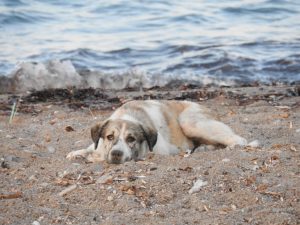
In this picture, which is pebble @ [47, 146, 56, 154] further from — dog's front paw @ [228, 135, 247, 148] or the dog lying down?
dog's front paw @ [228, 135, 247, 148]

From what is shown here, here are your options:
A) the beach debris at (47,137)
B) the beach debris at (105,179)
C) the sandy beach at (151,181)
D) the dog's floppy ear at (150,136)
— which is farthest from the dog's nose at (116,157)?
the beach debris at (47,137)

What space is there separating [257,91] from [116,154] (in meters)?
5.44

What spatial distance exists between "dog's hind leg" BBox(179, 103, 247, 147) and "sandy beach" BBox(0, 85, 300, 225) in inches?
13.1

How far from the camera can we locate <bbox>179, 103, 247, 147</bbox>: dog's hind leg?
26.4 feet

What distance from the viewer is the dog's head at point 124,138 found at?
733 cm

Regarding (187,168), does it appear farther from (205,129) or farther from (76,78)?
(76,78)

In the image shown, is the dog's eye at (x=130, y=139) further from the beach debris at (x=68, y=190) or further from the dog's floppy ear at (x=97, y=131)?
the beach debris at (x=68, y=190)

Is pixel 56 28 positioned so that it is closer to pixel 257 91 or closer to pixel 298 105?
pixel 257 91

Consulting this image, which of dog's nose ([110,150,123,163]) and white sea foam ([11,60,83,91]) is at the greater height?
dog's nose ([110,150,123,163])

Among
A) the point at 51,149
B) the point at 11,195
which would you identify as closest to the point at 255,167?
the point at 11,195

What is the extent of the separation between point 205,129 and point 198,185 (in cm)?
249

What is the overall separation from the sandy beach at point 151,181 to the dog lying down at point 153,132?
249 mm

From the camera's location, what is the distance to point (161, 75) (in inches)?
606

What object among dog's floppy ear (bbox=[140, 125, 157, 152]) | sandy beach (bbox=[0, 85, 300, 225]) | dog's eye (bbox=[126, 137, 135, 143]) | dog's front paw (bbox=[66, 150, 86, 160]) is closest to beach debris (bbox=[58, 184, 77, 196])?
sandy beach (bbox=[0, 85, 300, 225])
